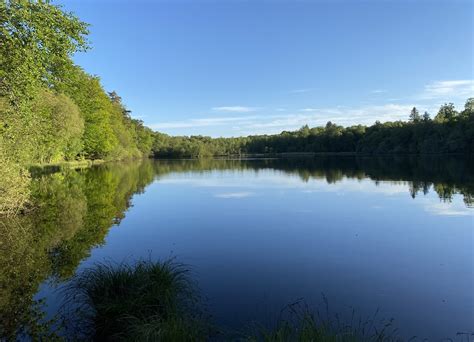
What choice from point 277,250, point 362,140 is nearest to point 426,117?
point 362,140

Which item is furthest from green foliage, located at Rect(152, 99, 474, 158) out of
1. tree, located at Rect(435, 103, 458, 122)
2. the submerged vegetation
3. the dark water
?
the submerged vegetation

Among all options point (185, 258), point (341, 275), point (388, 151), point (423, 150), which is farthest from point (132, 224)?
point (388, 151)

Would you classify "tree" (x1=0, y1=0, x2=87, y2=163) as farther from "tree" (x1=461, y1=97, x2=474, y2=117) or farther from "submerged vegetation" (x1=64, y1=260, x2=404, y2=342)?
"tree" (x1=461, y1=97, x2=474, y2=117)

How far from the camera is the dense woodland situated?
1291 centimetres

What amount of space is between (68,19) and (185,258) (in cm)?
1010

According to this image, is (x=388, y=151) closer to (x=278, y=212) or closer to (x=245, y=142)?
(x=245, y=142)

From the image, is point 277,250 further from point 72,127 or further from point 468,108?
point 468,108

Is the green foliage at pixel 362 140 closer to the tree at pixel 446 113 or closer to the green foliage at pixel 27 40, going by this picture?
the tree at pixel 446 113

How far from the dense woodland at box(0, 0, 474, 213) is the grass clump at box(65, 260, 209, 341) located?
906cm

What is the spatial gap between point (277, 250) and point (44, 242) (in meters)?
7.43

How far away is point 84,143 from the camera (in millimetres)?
59438

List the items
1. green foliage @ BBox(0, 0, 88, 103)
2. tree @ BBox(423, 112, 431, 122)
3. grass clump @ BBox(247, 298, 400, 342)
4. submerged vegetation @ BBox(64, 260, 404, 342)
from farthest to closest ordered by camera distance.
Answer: tree @ BBox(423, 112, 431, 122), green foliage @ BBox(0, 0, 88, 103), submerged vegetation @ BBox(64, 260, 404, 342), grass clump @ BBox(247, 298, 400, 342)

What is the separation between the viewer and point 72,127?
134 ft

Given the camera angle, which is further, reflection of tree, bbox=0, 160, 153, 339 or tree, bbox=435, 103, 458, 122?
tree, bbox=435, 103, 458, 122
